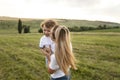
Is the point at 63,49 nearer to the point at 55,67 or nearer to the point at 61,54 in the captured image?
the point at 61,54

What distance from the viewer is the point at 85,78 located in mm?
12320

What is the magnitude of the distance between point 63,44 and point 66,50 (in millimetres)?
133

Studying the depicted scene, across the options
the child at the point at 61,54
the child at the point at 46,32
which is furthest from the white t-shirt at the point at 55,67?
the child at the point at 46,32

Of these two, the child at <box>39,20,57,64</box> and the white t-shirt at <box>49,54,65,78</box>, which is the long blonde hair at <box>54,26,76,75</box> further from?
the child at <box>39,20,57,64</box>

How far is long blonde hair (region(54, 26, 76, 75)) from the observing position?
575cm

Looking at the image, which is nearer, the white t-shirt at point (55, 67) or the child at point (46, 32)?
the white t-shirt at point (55, 67)

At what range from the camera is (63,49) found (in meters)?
5.75

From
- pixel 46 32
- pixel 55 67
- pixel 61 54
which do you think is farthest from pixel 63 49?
pixel 46 32

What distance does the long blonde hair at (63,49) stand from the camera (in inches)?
226

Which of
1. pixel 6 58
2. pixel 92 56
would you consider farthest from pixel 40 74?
pixel 92 56

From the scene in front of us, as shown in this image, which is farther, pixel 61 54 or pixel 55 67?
pixel 55 67

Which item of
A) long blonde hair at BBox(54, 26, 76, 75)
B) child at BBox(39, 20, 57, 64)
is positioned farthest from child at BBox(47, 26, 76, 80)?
child at BBox(39, 20, 57, 64)

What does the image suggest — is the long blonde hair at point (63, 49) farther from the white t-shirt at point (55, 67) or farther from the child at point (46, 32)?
the child at point (46, 32)

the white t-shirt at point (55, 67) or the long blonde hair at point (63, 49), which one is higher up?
the long blonde hair at point (63, 49)
